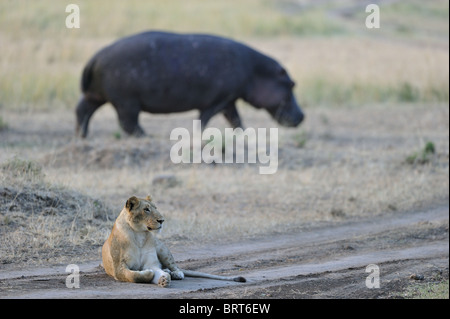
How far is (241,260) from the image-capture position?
9.15 m

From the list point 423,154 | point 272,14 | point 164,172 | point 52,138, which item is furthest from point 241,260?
point 272,14

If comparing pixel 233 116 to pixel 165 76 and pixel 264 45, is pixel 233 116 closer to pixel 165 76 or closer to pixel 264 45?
pixel 165 76

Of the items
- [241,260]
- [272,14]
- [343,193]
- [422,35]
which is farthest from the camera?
[272,14]

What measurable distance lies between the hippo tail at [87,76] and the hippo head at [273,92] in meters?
3.15

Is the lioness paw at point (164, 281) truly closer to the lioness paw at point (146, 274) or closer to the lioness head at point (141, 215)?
the lioness paw at point (146, 274)

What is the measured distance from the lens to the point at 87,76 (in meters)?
16.4

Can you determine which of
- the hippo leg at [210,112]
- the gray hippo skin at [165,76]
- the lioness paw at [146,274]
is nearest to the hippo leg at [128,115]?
the gray hippo skin at [165,76]

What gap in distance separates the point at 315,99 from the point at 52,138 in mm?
8716

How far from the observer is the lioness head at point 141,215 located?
7.52 metres

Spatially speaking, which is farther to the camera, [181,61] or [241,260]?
[181,61]

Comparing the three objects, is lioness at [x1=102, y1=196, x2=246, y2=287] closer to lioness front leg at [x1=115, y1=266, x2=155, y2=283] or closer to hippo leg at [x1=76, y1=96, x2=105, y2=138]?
lioness front leg at [x1=115, y1=266, x2=155, y2=283]

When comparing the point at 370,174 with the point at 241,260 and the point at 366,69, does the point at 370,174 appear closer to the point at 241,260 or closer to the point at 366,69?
the point at 241,260

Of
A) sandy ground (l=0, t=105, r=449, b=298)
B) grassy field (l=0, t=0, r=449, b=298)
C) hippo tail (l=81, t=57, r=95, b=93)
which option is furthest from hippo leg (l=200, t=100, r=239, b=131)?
hippo tail (l=81, t=57, r=95, b=93)

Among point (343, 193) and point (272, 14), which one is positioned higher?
point (272, 14)
